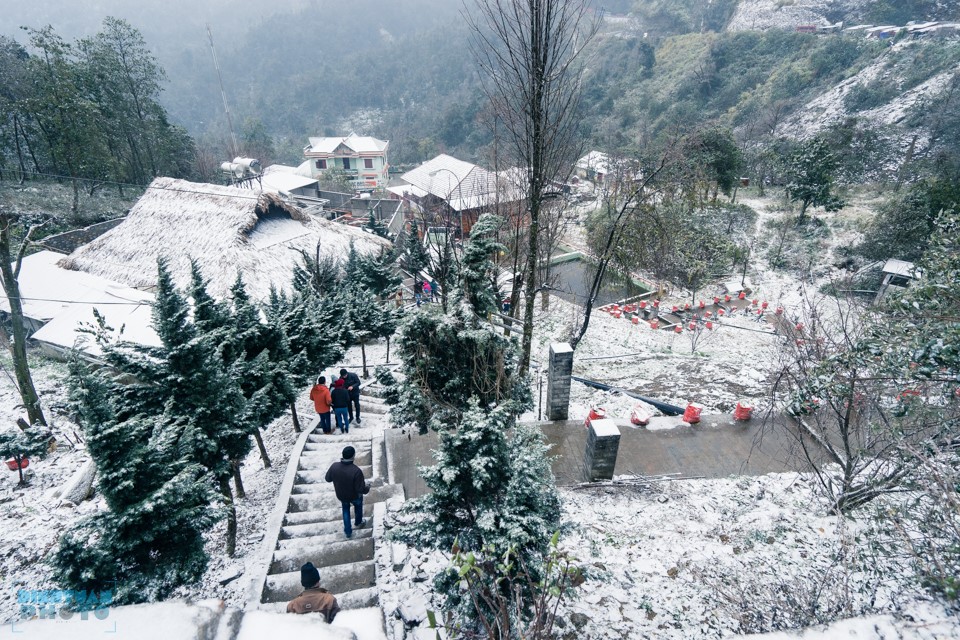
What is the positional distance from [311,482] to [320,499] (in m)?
0.46

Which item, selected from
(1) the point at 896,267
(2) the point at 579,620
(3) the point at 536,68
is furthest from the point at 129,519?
(1) the point at 896,267

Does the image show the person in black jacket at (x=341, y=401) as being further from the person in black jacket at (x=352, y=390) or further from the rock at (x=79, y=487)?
the rock at (x=79, y=487)

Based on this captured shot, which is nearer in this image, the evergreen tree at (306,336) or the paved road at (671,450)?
the paved road at (671,450)

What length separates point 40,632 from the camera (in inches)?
63.2

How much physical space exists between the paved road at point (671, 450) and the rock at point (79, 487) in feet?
15.3

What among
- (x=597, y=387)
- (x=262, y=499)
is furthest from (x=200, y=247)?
(x=597, y=387)

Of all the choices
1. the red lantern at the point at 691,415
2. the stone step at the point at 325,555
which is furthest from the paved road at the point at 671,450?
the stone step at the point at 325,555

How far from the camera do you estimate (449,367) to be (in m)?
5.45

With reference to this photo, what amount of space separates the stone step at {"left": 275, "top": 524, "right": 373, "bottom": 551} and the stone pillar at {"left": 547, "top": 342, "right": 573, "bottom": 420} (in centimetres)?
339

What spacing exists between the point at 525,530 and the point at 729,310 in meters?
16.2

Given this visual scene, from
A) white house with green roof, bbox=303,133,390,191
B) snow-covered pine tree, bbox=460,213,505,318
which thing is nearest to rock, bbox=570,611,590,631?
snow-covered pine tree, bbox=460,213,505,318

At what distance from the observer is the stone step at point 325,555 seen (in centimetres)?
495

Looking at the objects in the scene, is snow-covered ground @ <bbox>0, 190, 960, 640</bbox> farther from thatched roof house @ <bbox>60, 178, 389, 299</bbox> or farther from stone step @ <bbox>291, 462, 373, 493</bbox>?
thatched roof house @ <bbox>60, 178, 389, 299</bbox>

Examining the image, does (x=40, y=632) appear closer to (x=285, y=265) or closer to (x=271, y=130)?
(x=285, y=265)
